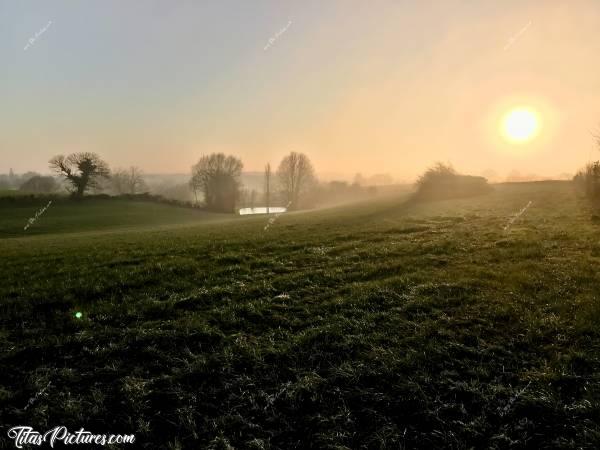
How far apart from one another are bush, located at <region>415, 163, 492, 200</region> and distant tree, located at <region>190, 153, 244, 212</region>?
55.5 m

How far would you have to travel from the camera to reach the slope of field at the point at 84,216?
150 feet

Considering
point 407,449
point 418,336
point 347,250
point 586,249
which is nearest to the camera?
point 407,449

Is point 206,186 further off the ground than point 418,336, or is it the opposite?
point 206,186

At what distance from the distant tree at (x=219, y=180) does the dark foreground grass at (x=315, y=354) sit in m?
85.0

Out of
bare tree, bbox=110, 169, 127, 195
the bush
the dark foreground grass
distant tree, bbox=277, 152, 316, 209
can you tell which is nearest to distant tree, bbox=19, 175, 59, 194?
bare tree, bbox=110, 169, 127, 195

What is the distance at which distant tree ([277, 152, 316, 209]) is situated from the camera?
114875 millimetres

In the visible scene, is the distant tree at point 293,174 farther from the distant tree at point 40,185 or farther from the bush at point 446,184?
the distant tree at point 40,185

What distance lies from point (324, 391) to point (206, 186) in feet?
323

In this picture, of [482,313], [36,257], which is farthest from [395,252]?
[36,257]

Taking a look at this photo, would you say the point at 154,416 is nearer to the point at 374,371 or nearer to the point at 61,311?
the point at 374,371

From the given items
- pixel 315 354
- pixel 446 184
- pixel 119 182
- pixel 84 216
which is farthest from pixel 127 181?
pixel 315 354

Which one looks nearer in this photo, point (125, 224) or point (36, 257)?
point (36, 257)

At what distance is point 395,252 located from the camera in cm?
1562

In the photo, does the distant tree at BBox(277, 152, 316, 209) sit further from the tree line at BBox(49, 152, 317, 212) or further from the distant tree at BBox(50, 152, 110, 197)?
the distant tree at BBox(50, 152, 110, 197)
